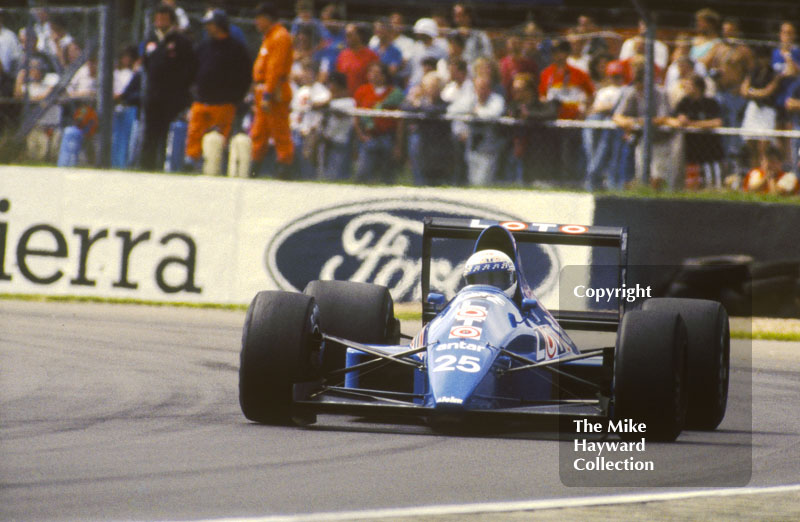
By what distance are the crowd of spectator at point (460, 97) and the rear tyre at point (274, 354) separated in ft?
22.2

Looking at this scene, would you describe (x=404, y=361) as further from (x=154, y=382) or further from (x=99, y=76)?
(x=99, y=76)

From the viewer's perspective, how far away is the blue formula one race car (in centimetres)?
646

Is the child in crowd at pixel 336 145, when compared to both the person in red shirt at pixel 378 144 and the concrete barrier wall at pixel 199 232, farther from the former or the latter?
the concrete barrier wall at pixel 199 232

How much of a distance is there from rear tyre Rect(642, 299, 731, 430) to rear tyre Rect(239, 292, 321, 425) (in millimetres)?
1746

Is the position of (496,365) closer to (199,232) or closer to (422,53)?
(199,232)

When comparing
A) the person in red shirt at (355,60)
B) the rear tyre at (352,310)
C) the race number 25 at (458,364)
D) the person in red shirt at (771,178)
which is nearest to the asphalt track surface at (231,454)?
the race number 25 at (458,364)

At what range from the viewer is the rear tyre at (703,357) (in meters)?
7.27

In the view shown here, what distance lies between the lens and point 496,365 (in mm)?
6672

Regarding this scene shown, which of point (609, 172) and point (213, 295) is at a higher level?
point (609, 172)

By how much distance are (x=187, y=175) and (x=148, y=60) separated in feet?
5.16

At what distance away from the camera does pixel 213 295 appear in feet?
44.3

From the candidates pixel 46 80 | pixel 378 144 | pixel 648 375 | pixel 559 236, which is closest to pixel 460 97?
pixel 378 144

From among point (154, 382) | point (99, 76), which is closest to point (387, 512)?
point (154, 382)

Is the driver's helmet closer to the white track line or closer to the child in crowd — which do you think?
the white track line
